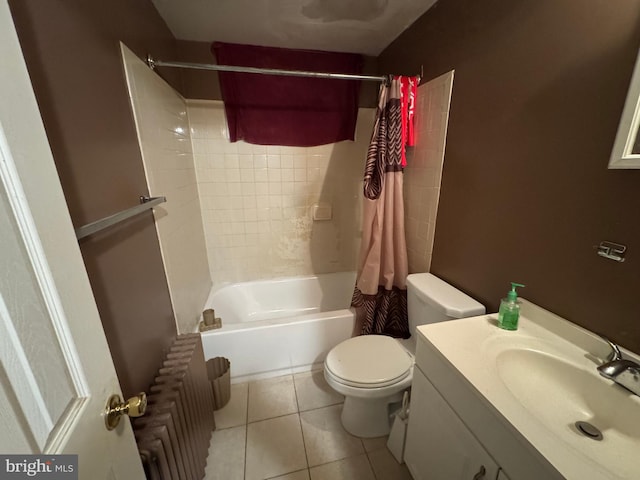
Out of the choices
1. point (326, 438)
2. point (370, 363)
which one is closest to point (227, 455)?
point (326, 438)

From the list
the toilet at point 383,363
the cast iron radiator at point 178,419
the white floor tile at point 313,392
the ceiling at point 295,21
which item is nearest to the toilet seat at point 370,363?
the toilet at point 383,363

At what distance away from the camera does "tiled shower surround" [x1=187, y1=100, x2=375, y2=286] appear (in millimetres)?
2039

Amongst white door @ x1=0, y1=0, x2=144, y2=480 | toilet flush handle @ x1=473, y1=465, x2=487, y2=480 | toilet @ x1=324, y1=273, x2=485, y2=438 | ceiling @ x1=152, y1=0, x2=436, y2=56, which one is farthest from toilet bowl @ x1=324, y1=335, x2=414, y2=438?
ceiling @ x1=152, y1=0, x2=436, y2=56

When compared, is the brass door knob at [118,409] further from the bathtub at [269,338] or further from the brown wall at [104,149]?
the bathtub at [269,338]

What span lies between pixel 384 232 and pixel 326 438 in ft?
3.92

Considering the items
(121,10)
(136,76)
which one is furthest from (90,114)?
(121,10)

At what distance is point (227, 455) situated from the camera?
1.30m

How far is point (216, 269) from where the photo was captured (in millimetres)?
2264

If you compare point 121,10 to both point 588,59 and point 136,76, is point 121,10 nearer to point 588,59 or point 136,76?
point 136,76

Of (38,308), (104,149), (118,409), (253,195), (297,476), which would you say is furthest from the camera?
(253,195)

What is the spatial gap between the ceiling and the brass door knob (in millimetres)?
1773

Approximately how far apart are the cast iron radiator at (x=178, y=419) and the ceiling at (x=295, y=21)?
1763 millimetres

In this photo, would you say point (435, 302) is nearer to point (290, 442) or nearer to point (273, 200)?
point (290, 442)

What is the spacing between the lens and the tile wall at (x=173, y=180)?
1195 mm
